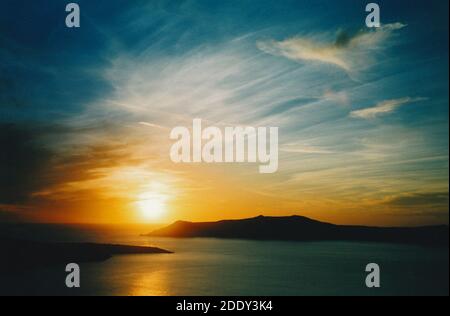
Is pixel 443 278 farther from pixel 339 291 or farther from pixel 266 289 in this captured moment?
pixel 266 289

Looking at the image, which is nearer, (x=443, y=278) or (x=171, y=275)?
(x=171, y=275)

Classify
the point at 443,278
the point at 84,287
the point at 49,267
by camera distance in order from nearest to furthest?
1. the point at 84,287
2. the point at 49,267
3. the point at 443,278

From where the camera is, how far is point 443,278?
1786 inches

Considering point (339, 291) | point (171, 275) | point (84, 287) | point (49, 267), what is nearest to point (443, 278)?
point (339, 291)

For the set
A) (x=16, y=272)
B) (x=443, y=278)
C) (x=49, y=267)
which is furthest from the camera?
(x=443, y=278)

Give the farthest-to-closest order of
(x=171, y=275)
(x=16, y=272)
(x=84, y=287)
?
(x=171, y=275)
(x=16, y=272)
(x=84, y=287)
